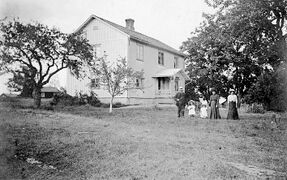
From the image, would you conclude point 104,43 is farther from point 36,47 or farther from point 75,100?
point 36,47

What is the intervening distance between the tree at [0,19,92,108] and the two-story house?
6024mm

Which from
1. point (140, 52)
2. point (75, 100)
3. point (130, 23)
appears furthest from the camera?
point (130, 23)

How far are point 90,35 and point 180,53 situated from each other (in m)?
12.4

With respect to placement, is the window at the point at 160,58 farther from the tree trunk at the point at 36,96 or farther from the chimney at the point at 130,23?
the tree trunk at the point at 36,96

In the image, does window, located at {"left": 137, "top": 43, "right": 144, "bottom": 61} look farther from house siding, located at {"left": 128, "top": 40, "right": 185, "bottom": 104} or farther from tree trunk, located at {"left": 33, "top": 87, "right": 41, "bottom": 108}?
tree trunk, located at {"left": 33, "top": 87, "right": 41, "bottom": 108}

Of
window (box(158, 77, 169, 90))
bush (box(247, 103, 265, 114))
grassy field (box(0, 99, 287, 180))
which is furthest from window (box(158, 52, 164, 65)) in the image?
grassy field (box(0, 99, 287, 180))

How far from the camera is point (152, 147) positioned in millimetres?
8023

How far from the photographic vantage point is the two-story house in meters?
26.6

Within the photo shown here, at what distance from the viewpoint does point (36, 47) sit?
53.3 ft

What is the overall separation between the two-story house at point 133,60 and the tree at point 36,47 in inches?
237

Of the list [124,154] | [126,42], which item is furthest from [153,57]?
[124,154]

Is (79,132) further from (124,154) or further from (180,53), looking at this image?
(180,53)

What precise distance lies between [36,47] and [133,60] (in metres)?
11.9

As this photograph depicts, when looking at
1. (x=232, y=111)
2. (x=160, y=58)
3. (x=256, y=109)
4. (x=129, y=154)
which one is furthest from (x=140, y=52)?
(x=129, y=154)
